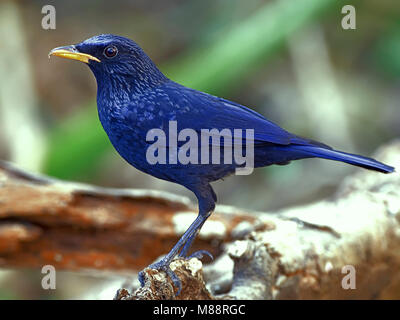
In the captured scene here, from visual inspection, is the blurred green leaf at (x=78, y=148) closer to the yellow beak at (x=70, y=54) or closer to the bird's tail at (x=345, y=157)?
the yellow beak at (x=70, y=54)

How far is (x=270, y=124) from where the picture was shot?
2580 mm

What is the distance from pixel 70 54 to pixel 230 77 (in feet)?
8.57

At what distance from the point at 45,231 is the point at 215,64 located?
7.09ft

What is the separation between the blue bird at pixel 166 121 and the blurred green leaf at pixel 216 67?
2.03 m

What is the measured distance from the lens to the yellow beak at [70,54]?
96.8 inches

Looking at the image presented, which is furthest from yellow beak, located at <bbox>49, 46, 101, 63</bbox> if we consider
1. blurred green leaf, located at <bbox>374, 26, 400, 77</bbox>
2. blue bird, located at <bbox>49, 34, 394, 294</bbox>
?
blurred green leaf, located at <bbox>374, 26, 400, 77</bbox>

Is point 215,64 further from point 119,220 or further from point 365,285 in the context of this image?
point 365,285

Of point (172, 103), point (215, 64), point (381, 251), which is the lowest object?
point (381, 251)

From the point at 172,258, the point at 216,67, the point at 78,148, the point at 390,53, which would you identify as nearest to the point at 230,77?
the point at 216,67

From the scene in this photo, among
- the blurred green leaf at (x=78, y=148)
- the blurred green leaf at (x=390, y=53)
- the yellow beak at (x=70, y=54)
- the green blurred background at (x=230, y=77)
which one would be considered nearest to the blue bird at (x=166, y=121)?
the yellow beak at (x=70, y=54)

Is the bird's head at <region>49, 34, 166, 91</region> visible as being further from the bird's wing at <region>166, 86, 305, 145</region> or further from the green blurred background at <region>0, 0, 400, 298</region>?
the green blurred background at <region>0, 0, 400, 298</region>

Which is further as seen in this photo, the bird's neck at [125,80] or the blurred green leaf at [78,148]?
the blurred green leaf at [78,148]

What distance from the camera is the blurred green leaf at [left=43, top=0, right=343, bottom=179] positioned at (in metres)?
4.70
